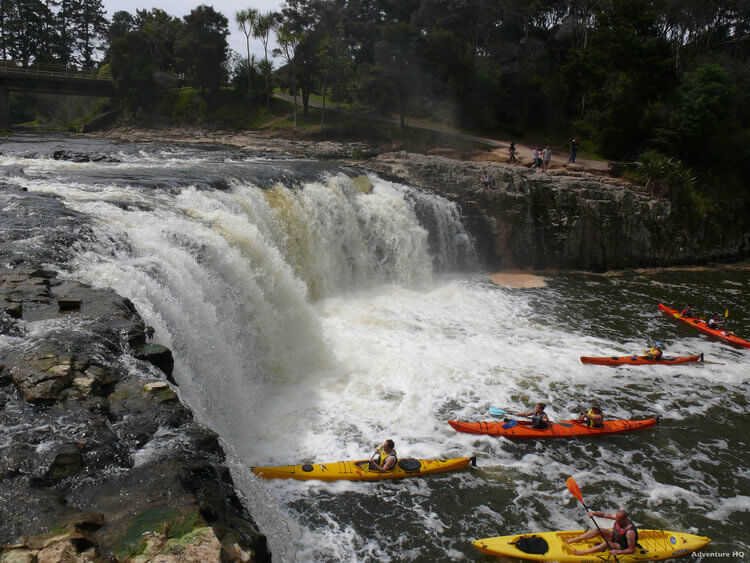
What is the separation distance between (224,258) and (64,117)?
44959 millimetres

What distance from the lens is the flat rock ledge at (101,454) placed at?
3.62 metres

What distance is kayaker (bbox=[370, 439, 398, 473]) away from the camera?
7383 millimetres

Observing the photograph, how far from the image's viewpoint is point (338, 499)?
7.05 meters

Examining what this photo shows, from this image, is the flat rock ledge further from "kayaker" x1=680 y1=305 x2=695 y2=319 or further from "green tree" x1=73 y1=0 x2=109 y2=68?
"green tree" x1=73 y1=0 x2=109 y2=68

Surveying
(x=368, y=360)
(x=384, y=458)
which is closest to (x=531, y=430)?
(x=384, y=458)

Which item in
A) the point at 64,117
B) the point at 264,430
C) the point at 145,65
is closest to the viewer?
the point at 264,430

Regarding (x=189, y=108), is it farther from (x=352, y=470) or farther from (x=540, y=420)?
(x=540, y=420)

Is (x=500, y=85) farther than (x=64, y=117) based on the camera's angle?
No

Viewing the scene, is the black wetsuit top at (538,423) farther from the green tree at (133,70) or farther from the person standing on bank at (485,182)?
the green tree at (133,70)

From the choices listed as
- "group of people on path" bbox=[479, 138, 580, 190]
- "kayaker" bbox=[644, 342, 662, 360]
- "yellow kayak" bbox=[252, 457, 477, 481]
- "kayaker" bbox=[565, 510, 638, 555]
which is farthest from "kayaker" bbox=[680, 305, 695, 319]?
"yellow kayak" bbox=[252, 457, 477, 481]

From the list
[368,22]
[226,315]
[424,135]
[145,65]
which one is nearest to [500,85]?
[424,135]

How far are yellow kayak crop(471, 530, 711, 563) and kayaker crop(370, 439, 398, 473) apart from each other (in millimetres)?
1628

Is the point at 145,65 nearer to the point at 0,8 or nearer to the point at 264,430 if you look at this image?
the point at 0,8

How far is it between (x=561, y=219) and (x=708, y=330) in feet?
23.4
